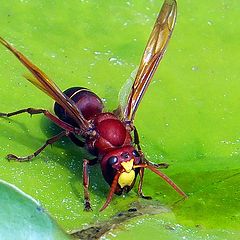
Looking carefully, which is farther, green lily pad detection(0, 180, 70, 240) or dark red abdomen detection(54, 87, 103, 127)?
dark red abdomen detection(54, 87, 103, 127)

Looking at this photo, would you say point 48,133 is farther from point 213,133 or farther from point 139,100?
point 213,133

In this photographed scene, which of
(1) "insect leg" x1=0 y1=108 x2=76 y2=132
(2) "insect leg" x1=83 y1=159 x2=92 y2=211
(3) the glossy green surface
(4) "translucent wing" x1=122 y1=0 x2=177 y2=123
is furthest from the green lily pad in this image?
(4) "translucent wing" x1=122 y1=0 x2=177 y2=123

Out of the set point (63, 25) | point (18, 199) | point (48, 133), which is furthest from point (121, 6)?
point (18, 199)

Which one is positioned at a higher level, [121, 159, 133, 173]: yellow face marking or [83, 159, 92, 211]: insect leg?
[121, 159, 133, 173]: yellow face marking

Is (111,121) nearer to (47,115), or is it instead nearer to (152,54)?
(47,115)

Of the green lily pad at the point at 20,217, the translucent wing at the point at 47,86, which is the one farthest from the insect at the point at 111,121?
the green lily pad at the point at 20,217

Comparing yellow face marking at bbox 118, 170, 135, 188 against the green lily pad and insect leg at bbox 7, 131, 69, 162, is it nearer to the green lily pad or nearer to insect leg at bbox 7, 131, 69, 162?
insect leg at bbox 7, 131, 69, 162

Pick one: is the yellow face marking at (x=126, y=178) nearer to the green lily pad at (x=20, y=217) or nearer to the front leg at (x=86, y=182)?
the front leg at (x=86, y=182)
